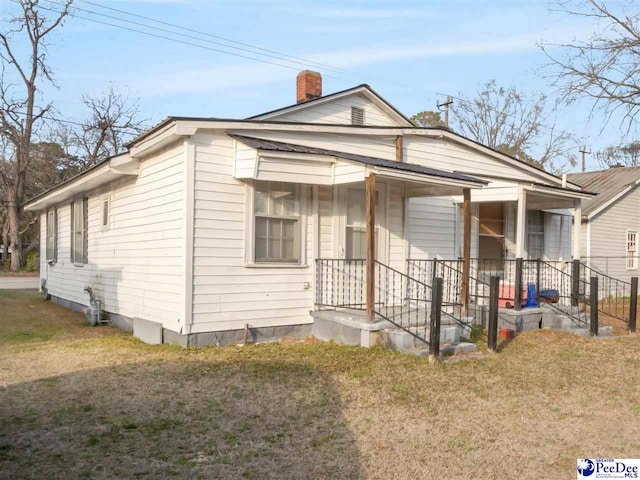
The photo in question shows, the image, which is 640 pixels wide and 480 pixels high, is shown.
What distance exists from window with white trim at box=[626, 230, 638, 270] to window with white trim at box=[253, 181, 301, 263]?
56.5ft

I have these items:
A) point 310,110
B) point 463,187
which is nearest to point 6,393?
point 463,187

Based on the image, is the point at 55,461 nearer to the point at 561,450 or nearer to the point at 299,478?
the point at 299,478

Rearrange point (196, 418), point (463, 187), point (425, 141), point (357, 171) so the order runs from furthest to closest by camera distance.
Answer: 1. point (425, 141)
2. point (463, 187)
3. point (357, 171)
4. point (196, 418)

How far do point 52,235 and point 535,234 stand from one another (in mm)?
13744

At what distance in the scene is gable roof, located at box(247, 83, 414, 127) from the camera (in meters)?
11.2

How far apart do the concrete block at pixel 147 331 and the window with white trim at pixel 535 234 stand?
9.00 meters

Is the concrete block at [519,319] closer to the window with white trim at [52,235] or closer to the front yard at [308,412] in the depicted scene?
the front yard at [308,412]

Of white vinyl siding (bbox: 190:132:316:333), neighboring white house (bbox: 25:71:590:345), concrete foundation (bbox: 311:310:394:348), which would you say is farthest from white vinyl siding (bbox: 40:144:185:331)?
concrete foundation (bbox: 311:310:394:348)

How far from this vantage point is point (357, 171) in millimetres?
8242

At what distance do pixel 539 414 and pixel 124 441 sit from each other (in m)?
3.86

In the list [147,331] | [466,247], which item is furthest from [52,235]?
[466,247]

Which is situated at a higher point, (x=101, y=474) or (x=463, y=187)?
(x=463, y=187)

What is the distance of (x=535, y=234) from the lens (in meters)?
13.6
